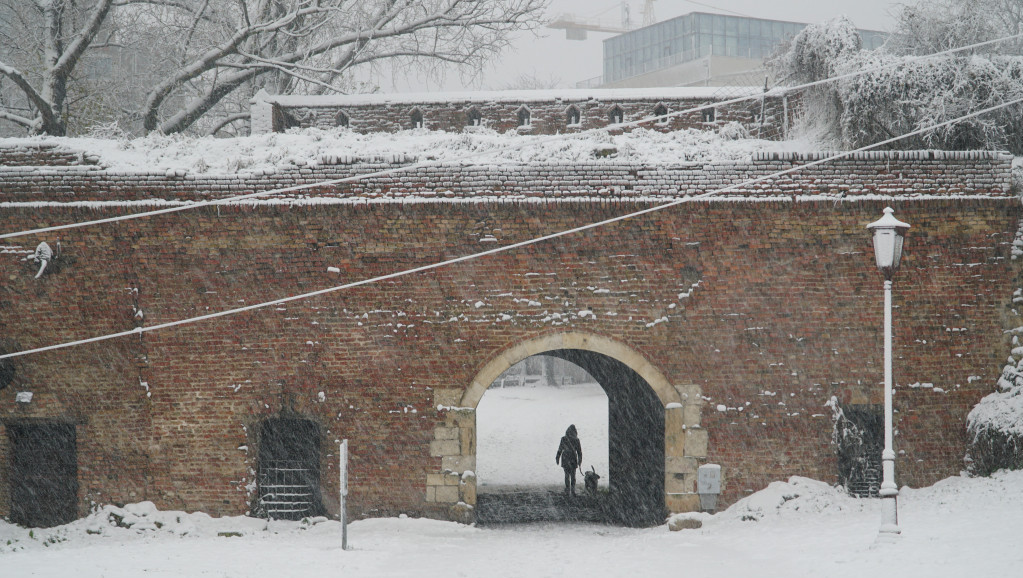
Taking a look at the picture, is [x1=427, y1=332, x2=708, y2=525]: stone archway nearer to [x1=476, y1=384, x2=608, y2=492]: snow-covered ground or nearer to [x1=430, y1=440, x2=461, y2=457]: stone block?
[x1=430, y1=440, x2=461, y2=457]: stone block

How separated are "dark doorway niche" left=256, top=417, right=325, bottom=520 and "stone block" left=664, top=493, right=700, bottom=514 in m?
4.44

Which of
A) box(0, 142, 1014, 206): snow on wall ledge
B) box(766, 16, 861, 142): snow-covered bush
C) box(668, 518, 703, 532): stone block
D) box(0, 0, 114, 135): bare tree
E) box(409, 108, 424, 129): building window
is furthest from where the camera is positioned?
box(0, 0, 114, 135): bare tree

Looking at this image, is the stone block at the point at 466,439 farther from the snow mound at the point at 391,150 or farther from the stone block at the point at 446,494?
the snow mound at the point at 391,150

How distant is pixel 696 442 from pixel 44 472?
828cm

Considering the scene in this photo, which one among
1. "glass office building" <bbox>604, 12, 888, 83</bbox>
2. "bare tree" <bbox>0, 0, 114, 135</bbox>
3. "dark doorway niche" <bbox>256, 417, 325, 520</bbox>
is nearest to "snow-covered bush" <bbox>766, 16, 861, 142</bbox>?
"dark doorway niche" <bbox>256, 417, 325, 520</bbox>

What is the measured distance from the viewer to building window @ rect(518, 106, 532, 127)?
1542 cm

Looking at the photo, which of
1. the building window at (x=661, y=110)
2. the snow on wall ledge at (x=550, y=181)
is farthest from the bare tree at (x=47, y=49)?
the building window at (x=661, y=110)

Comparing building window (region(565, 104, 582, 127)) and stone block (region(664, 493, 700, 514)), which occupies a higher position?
building window (region(565, 104, 582, 127))

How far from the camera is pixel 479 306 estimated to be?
34.7 feet

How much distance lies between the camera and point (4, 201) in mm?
10609

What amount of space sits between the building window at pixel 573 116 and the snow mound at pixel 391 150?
395 centimetres

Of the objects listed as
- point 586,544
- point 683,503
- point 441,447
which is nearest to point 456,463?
point 441,447

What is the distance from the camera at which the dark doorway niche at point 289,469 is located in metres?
10.5

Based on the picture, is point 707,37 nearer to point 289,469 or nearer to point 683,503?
point 683,503
